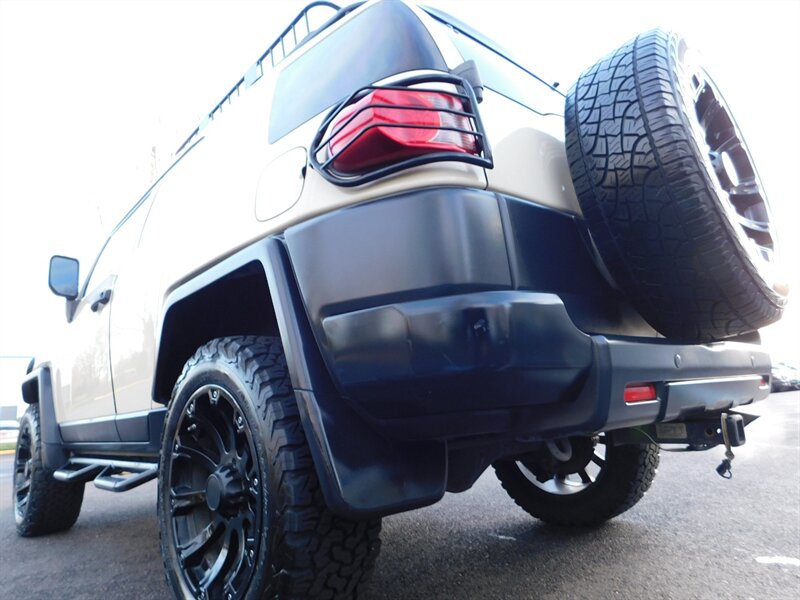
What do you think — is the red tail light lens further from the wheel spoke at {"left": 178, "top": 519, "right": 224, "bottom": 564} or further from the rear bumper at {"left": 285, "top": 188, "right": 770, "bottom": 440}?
the wheel spoke at {"left": 178, "top": 519, "right": 224, "bottom": 564}

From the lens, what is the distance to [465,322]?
1.20m

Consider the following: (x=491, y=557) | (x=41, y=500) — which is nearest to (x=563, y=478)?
(x=491, y=557)

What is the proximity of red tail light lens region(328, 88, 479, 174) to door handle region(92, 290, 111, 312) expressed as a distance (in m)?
2.12

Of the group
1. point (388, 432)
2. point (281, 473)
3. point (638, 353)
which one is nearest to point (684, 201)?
point (638, 353)

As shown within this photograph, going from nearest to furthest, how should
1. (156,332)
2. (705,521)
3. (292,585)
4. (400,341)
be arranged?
(400,341) < (292,585) < (156,332) < (705,521)

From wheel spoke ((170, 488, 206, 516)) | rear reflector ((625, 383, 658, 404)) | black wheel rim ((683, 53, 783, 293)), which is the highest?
black wheel rim ((683, 53, 783, 293))

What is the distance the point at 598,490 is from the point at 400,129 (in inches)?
82.8

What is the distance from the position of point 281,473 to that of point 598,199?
1.06 meters

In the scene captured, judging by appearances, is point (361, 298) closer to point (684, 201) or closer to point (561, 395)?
point (561, 395)

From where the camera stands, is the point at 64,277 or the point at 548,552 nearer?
the point at 548,552

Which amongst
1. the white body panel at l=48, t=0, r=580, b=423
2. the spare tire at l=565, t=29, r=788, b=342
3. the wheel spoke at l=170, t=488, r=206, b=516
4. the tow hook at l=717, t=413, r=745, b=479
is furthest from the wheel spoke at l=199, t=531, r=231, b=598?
the tow hook at l=717, t=413, r=745, b=479

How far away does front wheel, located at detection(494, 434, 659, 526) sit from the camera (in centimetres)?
251

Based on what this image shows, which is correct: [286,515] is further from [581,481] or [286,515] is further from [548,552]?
[581,481]

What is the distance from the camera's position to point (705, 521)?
9.03 feet
